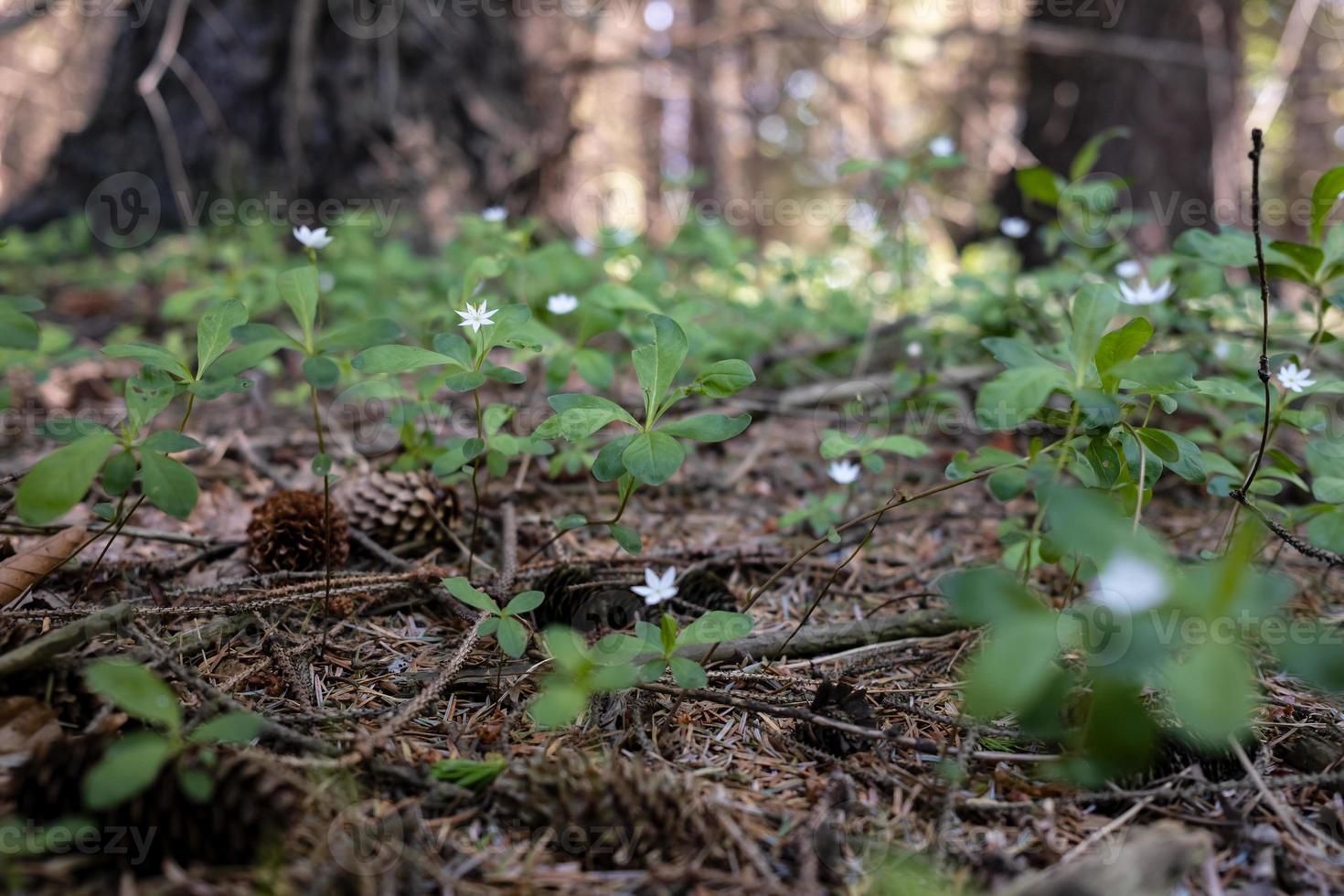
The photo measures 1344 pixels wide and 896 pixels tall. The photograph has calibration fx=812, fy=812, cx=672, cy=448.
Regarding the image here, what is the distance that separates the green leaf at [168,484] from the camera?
124cm

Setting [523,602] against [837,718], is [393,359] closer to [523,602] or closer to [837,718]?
[523,602]

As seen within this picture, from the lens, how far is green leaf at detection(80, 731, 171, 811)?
92 cm

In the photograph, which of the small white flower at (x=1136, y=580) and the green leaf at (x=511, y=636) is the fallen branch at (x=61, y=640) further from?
the small white flower at (x=1136, y=580)

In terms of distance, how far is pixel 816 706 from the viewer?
4.53ft

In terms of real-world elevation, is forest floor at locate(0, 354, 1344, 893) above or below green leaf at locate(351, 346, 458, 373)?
below

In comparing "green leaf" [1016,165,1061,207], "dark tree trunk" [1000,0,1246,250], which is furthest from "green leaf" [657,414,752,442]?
"dark tree trunk" [1000,0,1246,250]

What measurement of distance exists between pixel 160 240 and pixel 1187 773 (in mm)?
5346

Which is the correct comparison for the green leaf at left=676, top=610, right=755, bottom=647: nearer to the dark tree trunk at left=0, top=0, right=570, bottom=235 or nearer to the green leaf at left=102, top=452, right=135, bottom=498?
the green leaf at left=102, top=452, right=135, bottom=498

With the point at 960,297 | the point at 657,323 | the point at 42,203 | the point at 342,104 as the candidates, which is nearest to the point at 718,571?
the point at 657,323
